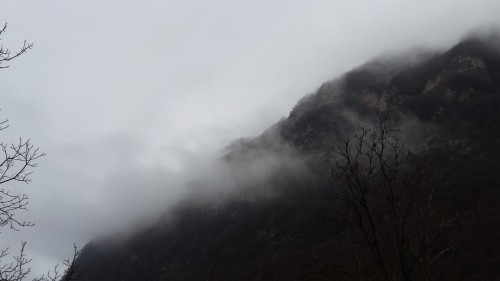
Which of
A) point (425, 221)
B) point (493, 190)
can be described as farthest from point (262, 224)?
point (425, 221)

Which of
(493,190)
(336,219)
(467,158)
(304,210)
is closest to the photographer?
(336,219)

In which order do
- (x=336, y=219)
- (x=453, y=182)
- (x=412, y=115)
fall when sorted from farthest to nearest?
1. (x=412, y=115)
2. (x=453, y=182)
3. (x=336, y=219)

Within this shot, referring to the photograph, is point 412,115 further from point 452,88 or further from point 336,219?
point 336,219

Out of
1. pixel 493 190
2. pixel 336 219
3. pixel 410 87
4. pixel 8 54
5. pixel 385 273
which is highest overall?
pixel 410 87

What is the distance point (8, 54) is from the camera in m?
9.87

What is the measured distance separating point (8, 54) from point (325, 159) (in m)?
182

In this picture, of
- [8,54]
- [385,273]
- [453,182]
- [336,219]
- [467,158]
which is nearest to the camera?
[8,54]

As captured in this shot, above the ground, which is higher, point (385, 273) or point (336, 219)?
point (336, 219)

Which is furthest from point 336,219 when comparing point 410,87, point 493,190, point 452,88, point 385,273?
point 410,87

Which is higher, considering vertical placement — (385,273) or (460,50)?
(460,50)

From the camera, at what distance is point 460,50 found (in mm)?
198500

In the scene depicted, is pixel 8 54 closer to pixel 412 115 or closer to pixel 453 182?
pixel 453 182

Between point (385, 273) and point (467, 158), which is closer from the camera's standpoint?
point (385, 273)

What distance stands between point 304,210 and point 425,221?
15437cm
